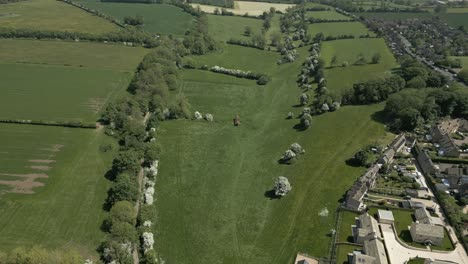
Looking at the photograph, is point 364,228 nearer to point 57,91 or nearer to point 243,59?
point 57,91

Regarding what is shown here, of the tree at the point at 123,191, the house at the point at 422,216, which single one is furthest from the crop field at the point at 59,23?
the house at the point at 422,216

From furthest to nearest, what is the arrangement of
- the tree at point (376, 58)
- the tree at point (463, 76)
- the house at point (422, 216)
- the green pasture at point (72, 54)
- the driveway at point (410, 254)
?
the tree at point (376, 58) < the green pasture at point (72, 54) < the tree at point (463, 76) < the house at point (422, 216) < the driveway at point (410, 254)

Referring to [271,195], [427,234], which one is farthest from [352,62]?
[427,234]

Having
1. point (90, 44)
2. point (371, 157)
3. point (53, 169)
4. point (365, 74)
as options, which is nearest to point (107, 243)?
point (53, 169)

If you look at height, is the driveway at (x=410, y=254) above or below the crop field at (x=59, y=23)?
below

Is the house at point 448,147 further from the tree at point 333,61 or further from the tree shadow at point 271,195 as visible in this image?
the tree at point 333,61
